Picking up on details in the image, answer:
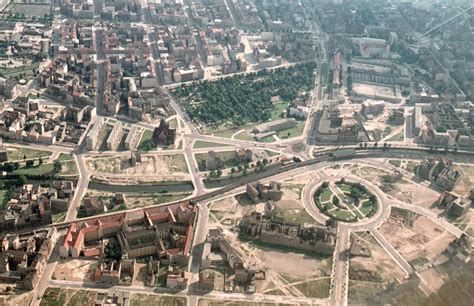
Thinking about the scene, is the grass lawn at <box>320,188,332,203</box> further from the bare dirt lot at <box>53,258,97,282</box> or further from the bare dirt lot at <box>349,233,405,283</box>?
the bare dirt lot at <box>53,258,97,282</box>

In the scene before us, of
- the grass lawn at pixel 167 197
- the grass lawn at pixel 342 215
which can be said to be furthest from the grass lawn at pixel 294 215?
the grass lawn at pixel 167 197

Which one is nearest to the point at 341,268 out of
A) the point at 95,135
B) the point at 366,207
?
the point at 366,207

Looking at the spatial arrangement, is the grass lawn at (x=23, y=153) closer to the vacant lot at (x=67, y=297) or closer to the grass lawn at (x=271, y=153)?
the vacant lot at (x=67, y=297)

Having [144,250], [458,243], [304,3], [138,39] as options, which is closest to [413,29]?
[304,3]

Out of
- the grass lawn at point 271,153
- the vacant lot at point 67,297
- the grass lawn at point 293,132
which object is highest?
the grass lawn at point 293,132

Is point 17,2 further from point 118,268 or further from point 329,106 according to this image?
point 118,268
